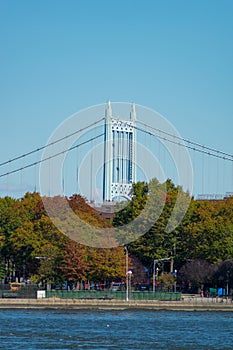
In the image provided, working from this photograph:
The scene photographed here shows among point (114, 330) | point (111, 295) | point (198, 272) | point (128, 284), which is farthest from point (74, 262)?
point (114, 330)

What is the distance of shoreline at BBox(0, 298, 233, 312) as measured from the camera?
90.8 meters

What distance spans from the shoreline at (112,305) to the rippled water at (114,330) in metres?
3.33

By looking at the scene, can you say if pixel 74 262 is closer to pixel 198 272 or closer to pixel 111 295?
pixel 111 295

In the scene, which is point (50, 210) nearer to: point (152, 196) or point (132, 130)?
point (152, 196)

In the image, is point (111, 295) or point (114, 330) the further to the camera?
point (111, 295)

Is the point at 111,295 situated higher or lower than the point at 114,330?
higher

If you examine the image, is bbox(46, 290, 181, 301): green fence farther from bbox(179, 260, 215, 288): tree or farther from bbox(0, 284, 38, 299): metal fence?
bbox(179, 260, 215, 288): tree

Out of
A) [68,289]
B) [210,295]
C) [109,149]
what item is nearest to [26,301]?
[68,289]

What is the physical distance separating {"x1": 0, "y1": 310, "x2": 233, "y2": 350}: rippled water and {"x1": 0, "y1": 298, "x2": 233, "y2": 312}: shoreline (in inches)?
131

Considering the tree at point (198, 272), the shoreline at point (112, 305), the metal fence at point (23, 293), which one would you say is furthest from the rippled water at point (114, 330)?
the tree at point (198, 272)

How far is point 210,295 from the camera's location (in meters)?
101

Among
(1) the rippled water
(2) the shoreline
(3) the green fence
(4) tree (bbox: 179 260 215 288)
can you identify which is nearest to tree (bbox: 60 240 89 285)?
(3) the green fence

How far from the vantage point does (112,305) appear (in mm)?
92062

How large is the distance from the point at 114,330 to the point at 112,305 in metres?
25.4
